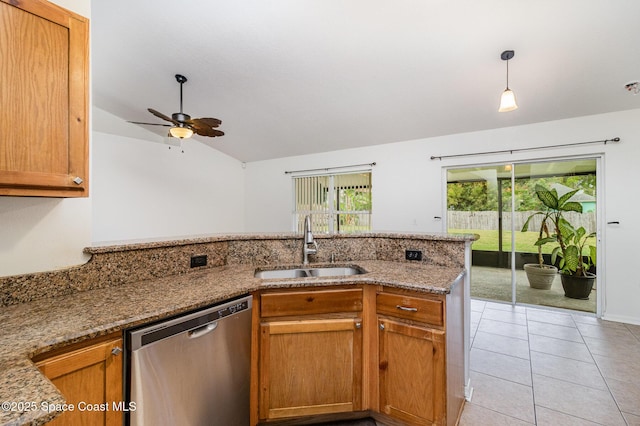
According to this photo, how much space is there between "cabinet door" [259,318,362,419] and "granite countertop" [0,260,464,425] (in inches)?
9.9

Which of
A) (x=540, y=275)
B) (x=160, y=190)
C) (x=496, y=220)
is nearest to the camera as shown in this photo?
(x=540, y=275)

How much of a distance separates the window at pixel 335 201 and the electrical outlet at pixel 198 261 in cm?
355

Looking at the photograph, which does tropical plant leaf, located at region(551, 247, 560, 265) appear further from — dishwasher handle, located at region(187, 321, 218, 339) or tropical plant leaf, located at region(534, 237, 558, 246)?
dishwasher handle, located at region(187, 321, 218, 339)

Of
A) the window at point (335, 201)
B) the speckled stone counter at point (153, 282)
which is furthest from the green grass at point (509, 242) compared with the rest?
the speckled stone counter at point (153, 282)

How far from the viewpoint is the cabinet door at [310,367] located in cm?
151

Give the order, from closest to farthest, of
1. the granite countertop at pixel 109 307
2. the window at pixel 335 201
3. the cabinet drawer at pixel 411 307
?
the granite countertop at pixel 109 307
the cabinet drawer at pixel 411 307
the window at pixel 335 201

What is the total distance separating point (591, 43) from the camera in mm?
2432

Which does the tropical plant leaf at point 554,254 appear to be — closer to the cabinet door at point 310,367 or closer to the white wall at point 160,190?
the cabinet door at point 310,367

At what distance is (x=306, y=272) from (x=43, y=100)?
1.63 meters

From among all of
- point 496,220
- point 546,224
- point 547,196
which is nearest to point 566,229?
point 546,224

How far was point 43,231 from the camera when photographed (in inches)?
52.0

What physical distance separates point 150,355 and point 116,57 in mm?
3829

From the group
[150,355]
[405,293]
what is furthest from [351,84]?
[150,355]

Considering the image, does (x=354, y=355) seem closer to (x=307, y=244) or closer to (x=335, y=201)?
(x=307, y=244)
